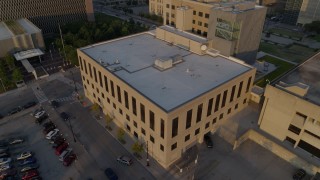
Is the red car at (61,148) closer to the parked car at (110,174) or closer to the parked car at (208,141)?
the parked car at (110,174)

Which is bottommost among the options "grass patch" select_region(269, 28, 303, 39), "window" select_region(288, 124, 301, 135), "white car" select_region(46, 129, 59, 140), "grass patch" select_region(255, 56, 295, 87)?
"white car" select_region(46, 129, 59, 140)

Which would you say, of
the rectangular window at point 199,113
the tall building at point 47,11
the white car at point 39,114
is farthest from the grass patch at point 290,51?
the white car at point 39,114

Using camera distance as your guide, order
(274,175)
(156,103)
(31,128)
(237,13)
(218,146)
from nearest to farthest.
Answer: (156,103)
(274,175)
(218,146)
(31,128)
(237,13)

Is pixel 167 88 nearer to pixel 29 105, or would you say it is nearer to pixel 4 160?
pixel 4 160

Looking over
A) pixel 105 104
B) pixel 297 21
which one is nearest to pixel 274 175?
pixel 105 104

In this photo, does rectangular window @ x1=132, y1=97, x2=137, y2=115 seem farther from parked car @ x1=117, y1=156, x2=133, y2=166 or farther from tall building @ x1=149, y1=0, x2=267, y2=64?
tall building @ x1=149, y1=0, x2=267, y2=64

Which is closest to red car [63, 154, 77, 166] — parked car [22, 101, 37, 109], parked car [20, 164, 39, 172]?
parked car [20, 164, 39, 172]

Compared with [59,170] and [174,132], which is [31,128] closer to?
[59,170]
